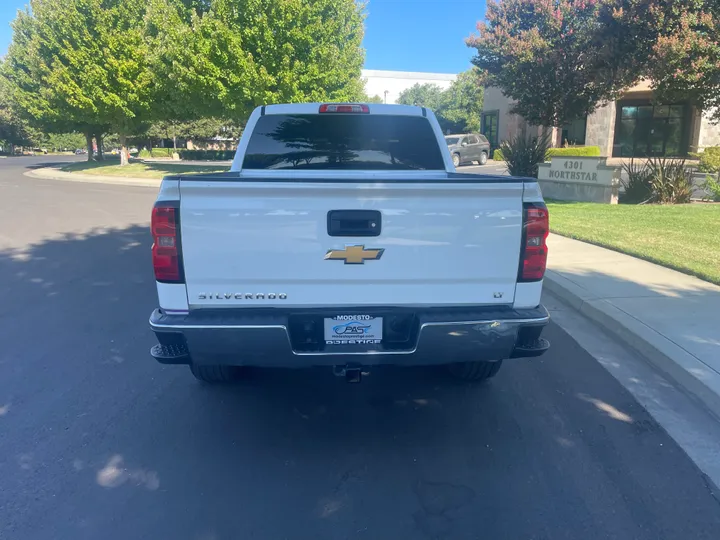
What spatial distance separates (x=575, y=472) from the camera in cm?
343

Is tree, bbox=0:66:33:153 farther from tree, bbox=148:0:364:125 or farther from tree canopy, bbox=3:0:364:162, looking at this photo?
tree, bbox=148:0:364:125

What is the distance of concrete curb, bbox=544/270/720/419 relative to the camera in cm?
435

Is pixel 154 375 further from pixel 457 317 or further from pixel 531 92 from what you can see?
pixel 531 92

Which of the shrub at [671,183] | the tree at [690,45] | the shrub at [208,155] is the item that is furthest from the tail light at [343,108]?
the shrub at [208,155]

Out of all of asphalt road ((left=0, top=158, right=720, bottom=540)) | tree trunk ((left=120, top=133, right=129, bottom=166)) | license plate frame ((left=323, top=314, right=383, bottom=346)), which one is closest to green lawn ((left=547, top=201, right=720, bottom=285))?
asphalt road ((left=0, top=158, right=720, bottom=540))

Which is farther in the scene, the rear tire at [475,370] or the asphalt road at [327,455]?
the rear tire at [475,370]

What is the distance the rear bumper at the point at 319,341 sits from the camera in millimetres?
3330

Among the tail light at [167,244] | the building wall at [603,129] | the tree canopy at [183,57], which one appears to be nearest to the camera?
the tail light at [167,244]

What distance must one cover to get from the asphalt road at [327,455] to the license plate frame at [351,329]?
728mm

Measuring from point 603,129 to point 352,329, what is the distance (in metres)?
37.5

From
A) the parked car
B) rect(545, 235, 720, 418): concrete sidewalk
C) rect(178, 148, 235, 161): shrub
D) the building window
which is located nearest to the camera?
rect(545, 235, 720, 418): concrete sidewalk

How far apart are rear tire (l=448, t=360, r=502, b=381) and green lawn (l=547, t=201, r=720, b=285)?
4.32 m

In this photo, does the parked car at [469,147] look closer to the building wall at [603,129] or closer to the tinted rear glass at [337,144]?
the building wall at [603,129]

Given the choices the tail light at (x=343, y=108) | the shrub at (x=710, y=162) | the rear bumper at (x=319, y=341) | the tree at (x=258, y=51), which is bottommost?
the rear bumper at (x=319, y=341)
